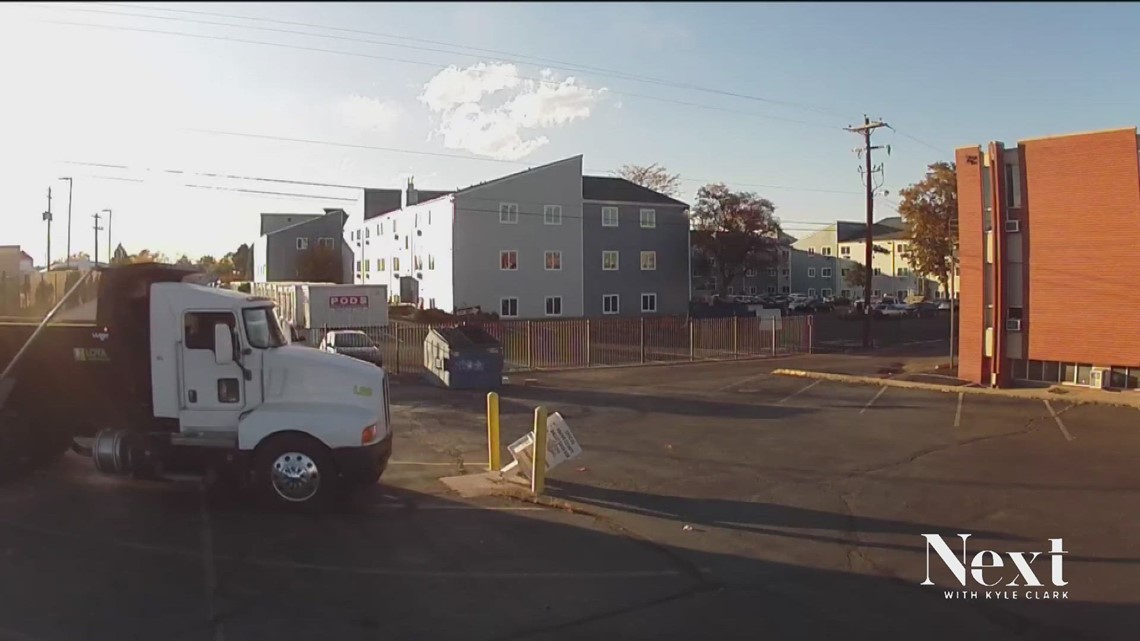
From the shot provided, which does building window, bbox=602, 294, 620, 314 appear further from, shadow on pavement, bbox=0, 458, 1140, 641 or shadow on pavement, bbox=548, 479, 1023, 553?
shadow on pavement, bbox=0, 458, 1140, 641

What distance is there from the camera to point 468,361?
25688mm

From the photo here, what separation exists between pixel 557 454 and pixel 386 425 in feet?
7.50

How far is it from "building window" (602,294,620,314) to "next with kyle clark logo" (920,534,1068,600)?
163 ft

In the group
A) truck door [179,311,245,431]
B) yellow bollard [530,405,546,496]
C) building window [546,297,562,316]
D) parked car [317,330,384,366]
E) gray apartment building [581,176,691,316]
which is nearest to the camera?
truck door [179,311,245,431]

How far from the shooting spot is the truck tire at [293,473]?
1036 centimetres

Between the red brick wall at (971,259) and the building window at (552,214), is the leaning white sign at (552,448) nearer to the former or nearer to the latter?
the red brick wall at (971,259)

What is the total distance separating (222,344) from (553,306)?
4703 cm

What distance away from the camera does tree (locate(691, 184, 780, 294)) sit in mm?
76625

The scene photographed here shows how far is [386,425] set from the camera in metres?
11.3

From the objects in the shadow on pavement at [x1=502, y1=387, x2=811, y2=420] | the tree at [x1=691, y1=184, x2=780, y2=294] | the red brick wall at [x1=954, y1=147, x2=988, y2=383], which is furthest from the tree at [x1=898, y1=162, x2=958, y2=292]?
the shadow on pavement at [x1=502, y1=387, x2=811, y2=420]

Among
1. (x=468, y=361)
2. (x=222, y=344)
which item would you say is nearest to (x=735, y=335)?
(x=468, y=361)

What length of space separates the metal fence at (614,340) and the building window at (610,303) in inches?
736

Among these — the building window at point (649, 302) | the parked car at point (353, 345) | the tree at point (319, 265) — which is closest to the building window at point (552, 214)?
the building window at point (649, 302)

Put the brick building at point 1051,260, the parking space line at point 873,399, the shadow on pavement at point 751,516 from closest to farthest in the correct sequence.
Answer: the shadow on pavement at point 751,516 → the parking space line at point 873,399 → the brick building at point 1051,260
